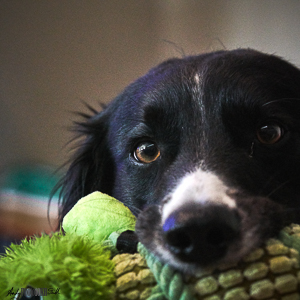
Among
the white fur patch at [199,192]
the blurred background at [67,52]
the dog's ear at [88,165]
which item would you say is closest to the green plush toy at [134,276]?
the white fur patch at [199,192]

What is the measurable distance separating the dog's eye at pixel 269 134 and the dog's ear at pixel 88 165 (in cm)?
86

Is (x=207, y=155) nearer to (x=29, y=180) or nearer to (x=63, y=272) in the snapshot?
(x=63, y=272)

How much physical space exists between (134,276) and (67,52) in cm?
449

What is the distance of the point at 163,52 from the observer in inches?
197

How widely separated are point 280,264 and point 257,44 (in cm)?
397

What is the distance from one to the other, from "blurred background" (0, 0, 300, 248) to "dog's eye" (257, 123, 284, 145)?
10.0 ft

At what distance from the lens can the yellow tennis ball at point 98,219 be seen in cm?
101

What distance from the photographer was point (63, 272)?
68 cm

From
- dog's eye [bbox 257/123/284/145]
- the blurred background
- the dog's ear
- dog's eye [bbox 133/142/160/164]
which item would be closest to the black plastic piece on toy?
dog's eye [bbox 133/142/160/164]

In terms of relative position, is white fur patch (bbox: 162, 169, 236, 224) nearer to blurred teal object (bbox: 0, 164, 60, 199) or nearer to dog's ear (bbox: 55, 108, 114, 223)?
dog's ear (bbox: 55, 108, 114, 223)

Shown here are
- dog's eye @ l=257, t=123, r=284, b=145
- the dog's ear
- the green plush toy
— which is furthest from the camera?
the dog's ear

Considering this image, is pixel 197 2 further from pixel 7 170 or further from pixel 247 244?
pixel 247 244

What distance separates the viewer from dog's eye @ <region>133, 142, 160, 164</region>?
1.38 metres

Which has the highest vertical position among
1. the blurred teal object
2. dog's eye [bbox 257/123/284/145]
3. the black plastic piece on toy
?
dog's eye [bbox 257/123/284/145]
